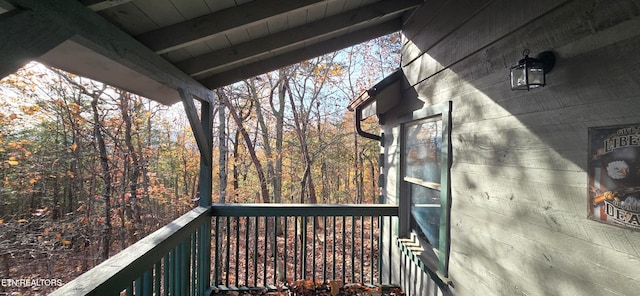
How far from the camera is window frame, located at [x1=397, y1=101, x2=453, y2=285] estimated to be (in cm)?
217

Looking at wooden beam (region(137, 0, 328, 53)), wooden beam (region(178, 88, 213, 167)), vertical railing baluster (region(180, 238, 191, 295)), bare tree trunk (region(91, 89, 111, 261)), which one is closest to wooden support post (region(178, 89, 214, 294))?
wooden beam (region(178, 88, 213, 167))

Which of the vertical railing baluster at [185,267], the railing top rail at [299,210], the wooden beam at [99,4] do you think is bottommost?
the vertical railing baluster at [185,267]

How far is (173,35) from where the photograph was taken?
72.7 inches

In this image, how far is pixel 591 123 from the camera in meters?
1.11

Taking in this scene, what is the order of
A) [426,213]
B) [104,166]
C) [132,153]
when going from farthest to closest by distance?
1. [132,153]
2. [104,166]
3. [426,213]

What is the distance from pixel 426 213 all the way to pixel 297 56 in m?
2.03

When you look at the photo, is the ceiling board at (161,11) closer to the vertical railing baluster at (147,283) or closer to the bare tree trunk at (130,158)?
the vertical railing baluster at (147,283)

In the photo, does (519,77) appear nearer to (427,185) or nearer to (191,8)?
(427,185)

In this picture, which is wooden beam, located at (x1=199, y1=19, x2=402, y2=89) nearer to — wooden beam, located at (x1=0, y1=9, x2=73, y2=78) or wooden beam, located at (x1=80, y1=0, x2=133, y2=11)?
wooden beam, located at (x1=80, y1=0, x2=133, y2=11)

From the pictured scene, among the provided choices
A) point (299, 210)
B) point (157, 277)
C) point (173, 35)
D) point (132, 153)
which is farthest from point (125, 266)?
point (132, 153)

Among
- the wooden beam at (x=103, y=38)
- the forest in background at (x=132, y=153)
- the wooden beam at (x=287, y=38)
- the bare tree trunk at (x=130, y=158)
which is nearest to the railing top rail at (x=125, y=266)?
the wooden beam at (x=103, y=38)

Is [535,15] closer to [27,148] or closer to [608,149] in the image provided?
[608,149]

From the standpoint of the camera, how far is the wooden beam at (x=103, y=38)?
108cm

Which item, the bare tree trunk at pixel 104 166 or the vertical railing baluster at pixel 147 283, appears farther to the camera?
the bare tree trunk at pixel 104 166
